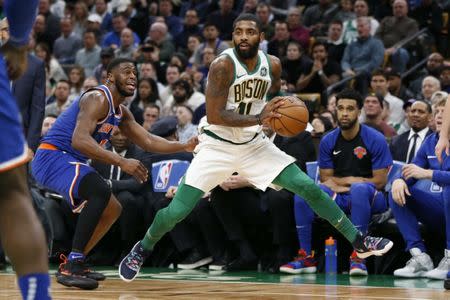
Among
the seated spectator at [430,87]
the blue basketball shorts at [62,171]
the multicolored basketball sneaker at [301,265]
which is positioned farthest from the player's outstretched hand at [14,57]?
the seated spectator at [430,87]

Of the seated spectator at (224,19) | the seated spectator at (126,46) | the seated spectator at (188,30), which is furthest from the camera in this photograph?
the seated spectator at (188,30)

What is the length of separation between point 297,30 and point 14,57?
11525 mm

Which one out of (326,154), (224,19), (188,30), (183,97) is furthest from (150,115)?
(188,30)

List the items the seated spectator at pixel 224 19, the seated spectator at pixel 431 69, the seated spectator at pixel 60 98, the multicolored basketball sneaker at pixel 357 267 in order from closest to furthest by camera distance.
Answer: the multicolored basketball sneaker at pixel 357 267, the seated spectator at pixel 431 69, the seated spectator at pixel 60 98, the seated spectator at pixel 224 19

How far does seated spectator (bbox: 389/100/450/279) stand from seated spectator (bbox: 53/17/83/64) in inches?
368

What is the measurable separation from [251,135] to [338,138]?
214 cm

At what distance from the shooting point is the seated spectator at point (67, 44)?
54.0 ft

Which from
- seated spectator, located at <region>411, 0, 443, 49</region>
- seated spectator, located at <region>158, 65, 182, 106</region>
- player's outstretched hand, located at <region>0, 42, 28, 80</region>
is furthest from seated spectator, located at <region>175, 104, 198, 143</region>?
player's outstretched hand, located at <region>0, 42, 28, 80</region>

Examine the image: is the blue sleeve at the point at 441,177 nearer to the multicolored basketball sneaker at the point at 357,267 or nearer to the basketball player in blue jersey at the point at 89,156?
the multicolored basketball sneaker at the point at 357,267

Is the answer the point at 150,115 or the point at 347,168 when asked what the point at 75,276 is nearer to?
the point at 347,168

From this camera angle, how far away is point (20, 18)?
3590 millimetres

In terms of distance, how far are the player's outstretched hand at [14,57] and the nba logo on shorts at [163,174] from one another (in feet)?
20.1

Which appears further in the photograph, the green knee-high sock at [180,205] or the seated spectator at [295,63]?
the seated spectator at [295,63]

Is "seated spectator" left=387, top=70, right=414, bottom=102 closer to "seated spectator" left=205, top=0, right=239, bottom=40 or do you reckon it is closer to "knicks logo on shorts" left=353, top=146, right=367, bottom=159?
"knicks logo on shorts" left=353, top=146, right=367, bottom=159
